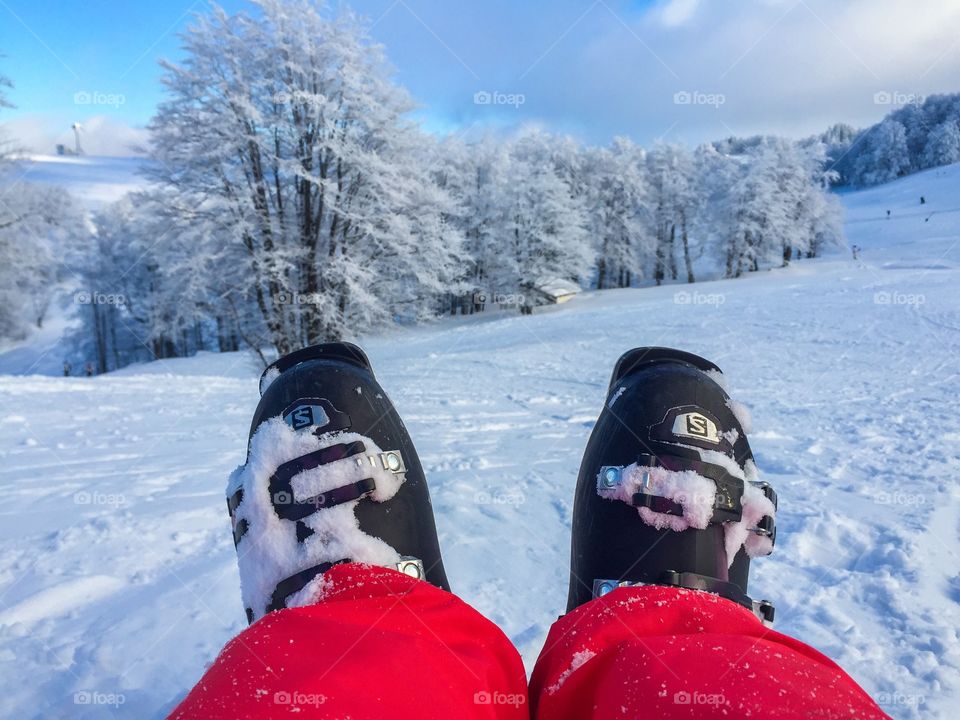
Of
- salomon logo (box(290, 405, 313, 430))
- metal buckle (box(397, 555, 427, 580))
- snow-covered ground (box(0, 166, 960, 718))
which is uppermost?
salomon logo (box(290, 405, 313, 430))

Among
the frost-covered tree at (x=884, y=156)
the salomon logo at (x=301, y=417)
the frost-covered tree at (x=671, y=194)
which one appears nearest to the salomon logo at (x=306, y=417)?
the salomon logo at (x=301, y=417)

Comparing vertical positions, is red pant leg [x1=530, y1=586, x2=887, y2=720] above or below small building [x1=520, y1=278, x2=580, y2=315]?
below

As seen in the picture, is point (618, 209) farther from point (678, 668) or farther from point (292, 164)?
point (678, 668)

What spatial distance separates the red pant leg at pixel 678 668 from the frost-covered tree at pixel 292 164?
8780mm

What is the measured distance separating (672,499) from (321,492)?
942mm

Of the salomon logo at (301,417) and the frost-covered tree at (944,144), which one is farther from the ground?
the frost-covered tree at (944,144)

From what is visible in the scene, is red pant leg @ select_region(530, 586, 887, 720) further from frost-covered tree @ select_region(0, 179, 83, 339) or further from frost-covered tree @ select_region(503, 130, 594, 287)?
frost-covered tree @ select_region(503, 130, 594, 287)

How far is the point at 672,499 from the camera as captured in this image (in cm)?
141

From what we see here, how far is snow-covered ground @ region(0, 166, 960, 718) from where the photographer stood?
4.57 feet

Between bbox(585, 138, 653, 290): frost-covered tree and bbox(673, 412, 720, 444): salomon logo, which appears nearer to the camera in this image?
bbox(673, 412, 720, 444): salomon logo

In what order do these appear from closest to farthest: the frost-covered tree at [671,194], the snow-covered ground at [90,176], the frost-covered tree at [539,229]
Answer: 1. the frost-covered tree at [539,229]
2. the frost-covered tree at [671,194]
3. the snow-covered ground at [90,176]

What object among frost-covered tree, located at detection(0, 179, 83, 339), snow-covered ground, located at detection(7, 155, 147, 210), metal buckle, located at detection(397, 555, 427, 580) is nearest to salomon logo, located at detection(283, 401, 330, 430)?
metal buckle, located at detection(397, 555, 427, 580)

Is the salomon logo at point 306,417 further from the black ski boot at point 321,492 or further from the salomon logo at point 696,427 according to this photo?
the salomon logo at point 696,427

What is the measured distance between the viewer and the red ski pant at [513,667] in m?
0.66
